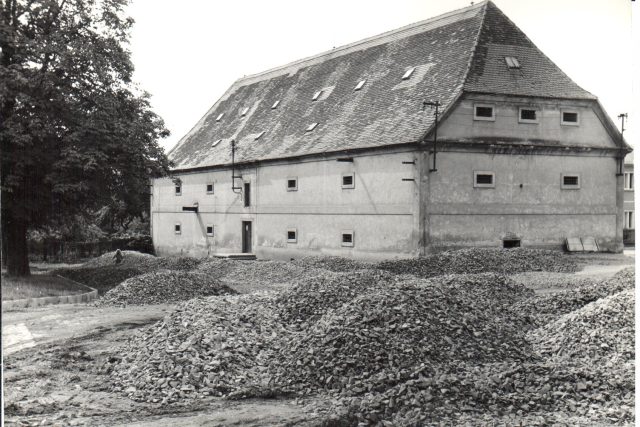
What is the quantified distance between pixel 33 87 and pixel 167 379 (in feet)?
35.7

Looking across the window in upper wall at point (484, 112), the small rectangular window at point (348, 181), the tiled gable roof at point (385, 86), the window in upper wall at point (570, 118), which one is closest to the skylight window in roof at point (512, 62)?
the tiled gable roof at point (385, 86)

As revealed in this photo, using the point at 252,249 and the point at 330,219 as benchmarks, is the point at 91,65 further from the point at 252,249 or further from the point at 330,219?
the point at 252,249

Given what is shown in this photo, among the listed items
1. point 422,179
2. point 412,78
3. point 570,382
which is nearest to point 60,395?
point 570,382

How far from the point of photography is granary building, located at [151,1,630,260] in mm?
24500

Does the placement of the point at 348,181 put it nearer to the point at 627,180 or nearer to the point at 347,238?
the point at 347,238

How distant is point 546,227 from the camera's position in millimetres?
25016

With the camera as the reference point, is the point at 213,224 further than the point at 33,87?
Yes

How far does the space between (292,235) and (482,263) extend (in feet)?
36.9

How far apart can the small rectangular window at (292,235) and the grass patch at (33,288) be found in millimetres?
11624

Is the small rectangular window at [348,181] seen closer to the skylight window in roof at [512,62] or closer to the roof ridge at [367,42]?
the skylight window in roof at [512,62]

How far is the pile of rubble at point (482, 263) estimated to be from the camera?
69.2 feet

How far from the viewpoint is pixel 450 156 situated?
2470cm

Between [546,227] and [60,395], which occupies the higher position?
[546,227]

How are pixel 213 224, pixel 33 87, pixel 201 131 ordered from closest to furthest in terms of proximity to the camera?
pixel 33 87
pixel 213 224
pixel 201 131
